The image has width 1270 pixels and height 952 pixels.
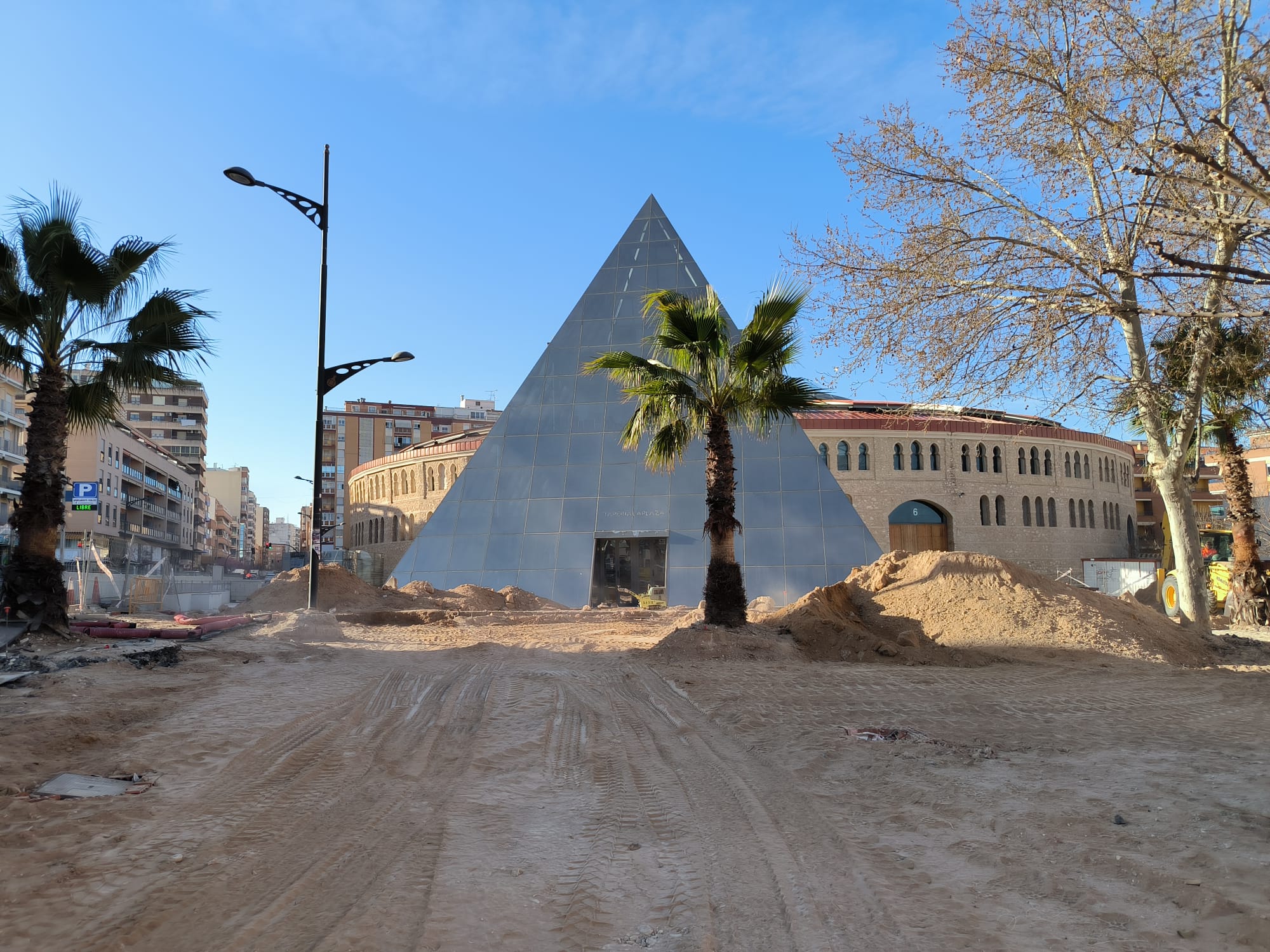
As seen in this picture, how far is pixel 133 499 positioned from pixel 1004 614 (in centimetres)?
6238

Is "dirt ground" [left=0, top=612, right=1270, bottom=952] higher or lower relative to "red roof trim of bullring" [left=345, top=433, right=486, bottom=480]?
lower

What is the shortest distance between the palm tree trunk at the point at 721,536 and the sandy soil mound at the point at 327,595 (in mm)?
8867

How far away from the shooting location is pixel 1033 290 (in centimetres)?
852

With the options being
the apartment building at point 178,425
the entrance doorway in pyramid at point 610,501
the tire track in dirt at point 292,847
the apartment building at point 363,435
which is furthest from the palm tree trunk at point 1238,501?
the apartment building at point 178,425

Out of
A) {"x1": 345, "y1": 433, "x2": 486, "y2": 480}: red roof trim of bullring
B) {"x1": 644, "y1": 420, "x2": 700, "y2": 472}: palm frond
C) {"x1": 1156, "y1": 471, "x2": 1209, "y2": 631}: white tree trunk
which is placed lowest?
{"x1": 1156, "y1": 471, "x2": 1209, "y2": 631}: white tree trunk

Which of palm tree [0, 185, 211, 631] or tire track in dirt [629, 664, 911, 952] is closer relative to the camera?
tire track in dirt [629, 664, 911, 952]

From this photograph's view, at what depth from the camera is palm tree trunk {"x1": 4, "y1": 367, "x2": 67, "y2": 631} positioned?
439 inches

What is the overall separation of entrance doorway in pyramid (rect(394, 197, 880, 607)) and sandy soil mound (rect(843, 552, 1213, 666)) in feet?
14.1

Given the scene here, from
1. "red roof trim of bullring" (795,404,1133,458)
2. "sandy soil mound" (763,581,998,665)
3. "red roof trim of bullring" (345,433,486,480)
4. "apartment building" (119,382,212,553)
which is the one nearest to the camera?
"sandy soil mound" (763,581,998,665)

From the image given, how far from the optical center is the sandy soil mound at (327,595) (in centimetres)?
1916

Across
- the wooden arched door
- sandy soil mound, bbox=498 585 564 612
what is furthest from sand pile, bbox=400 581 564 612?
the wooden arched door

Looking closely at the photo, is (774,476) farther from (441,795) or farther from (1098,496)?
(1098,496)

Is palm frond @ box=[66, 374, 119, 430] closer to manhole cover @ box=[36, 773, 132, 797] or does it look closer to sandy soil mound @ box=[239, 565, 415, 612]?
sandy soil mound @ box=[239, 565, 415, 612]

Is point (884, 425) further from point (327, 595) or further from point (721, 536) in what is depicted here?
point (721, 536)
